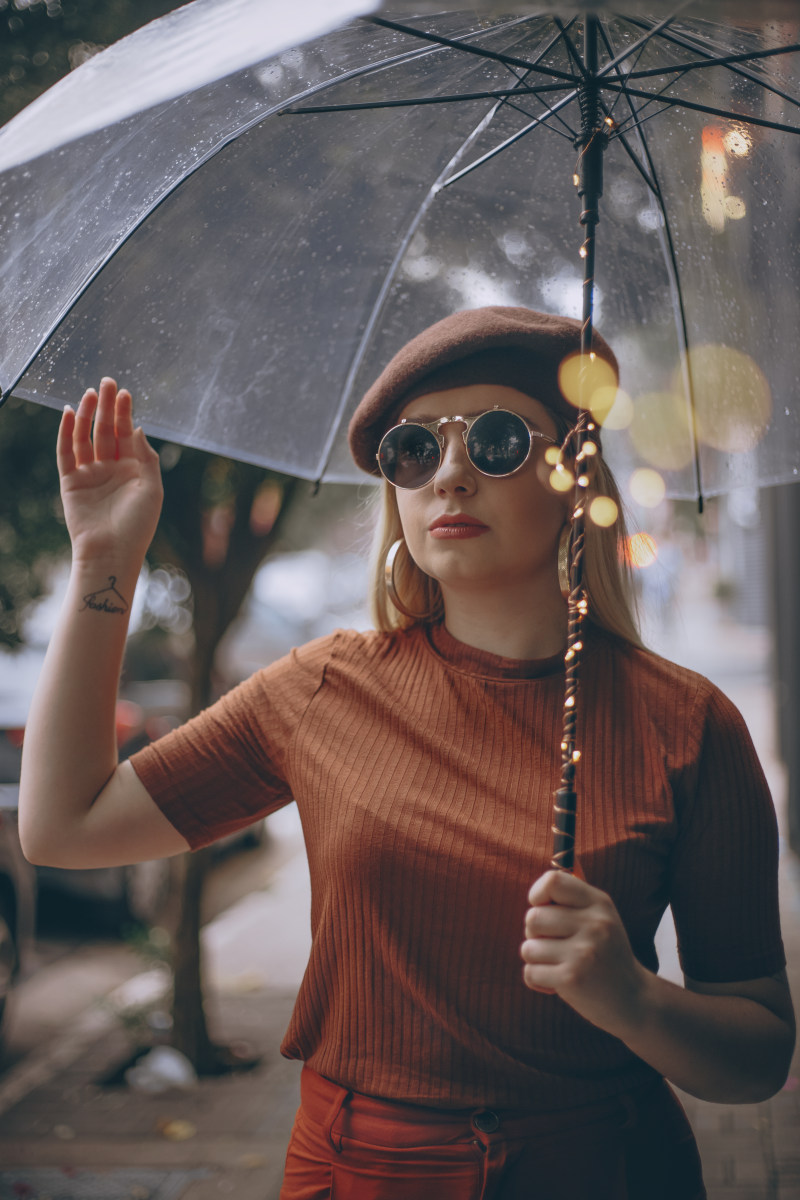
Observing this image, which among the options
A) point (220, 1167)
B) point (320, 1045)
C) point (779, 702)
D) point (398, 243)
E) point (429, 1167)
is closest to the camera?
point (429, 1167)

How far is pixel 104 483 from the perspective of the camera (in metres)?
1.85

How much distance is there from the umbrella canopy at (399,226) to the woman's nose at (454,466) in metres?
0.61

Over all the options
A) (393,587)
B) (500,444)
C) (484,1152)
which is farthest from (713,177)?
(484,1152)

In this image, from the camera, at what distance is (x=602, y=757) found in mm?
1746

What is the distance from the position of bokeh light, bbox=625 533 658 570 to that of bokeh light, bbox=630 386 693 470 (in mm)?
406

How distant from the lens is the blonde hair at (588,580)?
198 centimetres

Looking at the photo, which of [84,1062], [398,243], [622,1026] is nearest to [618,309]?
[398,243]

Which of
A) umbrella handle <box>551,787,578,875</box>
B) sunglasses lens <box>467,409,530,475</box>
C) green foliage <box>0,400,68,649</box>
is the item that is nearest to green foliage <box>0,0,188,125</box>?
green foliage <box>0,400,68,649</box>

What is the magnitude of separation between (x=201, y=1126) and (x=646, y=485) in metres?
3.09

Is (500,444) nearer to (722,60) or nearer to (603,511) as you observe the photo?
(603,511)

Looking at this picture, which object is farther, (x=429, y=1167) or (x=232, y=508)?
(x=232, y=508)

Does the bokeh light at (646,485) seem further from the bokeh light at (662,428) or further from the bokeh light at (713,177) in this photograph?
the bokeh light at (713,177)

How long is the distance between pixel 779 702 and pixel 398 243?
6.74 metres

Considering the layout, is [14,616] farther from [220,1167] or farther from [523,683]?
[523,683]
